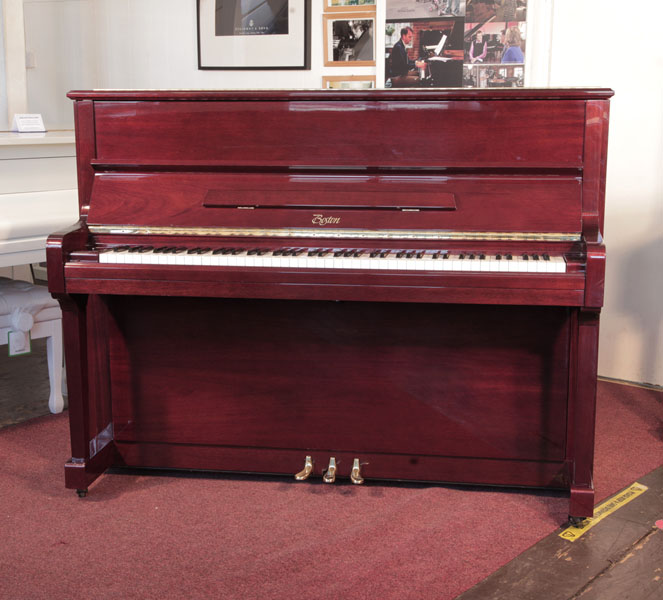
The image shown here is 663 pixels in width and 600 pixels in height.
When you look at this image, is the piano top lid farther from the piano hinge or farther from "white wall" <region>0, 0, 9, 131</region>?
"white wall" <region>0, 0, 9, 131</region>

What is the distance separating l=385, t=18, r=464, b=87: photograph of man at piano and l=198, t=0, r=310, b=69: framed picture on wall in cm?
46

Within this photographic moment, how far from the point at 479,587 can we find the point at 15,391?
2286mm

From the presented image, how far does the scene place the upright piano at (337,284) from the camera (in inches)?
92.2

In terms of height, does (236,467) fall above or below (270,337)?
below

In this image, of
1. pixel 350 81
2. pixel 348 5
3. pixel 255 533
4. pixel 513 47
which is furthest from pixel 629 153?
pixel 255 533

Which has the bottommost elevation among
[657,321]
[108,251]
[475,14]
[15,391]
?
[15,391]

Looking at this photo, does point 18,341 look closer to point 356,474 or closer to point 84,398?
point 84,398

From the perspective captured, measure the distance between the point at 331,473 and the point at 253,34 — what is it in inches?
98.3

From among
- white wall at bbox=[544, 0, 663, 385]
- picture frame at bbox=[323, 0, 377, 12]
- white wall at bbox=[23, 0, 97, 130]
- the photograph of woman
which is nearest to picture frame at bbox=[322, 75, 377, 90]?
picture frame at bbox=[323, 0, 377, 12]

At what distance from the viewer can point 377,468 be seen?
8.68ft

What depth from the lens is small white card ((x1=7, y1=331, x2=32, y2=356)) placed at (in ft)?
10.3

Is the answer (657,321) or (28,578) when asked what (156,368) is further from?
(657,321)

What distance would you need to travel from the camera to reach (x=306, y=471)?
102 inches

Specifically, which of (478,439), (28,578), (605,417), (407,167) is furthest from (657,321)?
(28,578)
